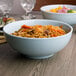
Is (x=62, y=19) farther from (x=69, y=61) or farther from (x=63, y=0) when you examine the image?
(x=63, y=0)

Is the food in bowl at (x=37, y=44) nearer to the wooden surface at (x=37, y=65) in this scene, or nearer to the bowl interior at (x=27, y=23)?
the wooden surface at (x=37, y=65)

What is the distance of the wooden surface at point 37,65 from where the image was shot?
928 mm

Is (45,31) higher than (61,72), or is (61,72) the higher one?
(45,31)

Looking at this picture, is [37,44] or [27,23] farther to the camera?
[27,23]

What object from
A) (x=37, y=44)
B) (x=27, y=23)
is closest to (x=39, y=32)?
(x=37, y=44)

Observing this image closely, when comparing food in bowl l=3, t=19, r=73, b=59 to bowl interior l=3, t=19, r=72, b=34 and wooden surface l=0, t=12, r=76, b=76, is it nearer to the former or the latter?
wooden surface l=0, t=12, r=76, b=76

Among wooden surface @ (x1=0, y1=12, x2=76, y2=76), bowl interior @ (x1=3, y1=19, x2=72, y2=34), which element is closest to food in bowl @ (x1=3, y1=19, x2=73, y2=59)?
wooden surface @ (x1=0, y1=12, x2=76, y2=76)

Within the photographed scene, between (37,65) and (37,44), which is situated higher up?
(37,44)

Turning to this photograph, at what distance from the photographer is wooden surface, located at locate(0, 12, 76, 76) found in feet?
3.05

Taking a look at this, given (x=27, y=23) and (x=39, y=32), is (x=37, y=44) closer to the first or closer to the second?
(x=39, y=32)

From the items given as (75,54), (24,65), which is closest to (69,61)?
(75,54)

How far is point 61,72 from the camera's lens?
0.93 metres

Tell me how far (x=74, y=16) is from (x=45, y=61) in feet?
1.91

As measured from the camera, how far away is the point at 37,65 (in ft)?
3.28
